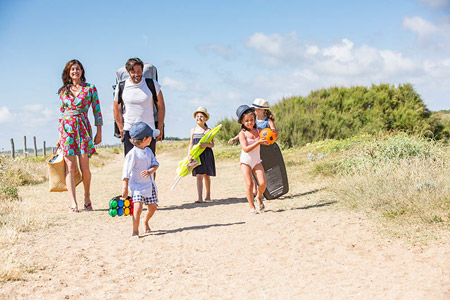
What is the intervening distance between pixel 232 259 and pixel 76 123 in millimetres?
3677

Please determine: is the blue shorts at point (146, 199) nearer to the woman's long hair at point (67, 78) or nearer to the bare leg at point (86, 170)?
the bare leg at point (86, 170)

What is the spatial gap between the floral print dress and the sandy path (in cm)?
105

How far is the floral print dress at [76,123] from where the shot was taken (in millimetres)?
6949

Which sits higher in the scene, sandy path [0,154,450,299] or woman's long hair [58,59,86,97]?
woman's long hair [58,59,86,97]

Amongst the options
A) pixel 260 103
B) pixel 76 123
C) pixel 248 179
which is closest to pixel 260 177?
pixel 248 179

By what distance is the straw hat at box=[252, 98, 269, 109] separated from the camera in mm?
7121

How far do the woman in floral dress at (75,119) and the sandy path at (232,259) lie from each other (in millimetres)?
874

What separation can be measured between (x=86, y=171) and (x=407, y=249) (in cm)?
486

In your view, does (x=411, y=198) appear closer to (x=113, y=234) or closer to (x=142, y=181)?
(x=142, y=181)

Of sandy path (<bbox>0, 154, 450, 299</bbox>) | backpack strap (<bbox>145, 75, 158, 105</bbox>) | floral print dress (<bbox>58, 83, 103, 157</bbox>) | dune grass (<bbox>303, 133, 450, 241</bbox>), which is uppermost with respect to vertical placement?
backpack strap (<bbox>145, 75, 158, 105</bbox>)

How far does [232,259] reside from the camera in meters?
4.59

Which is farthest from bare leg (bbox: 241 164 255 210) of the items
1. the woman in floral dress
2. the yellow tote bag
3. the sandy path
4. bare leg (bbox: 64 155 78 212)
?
the yellow tote bag

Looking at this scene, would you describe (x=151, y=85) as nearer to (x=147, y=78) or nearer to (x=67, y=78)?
(x=147, y=78)

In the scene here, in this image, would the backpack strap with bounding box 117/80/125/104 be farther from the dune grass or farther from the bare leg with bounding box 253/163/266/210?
the dune grass
